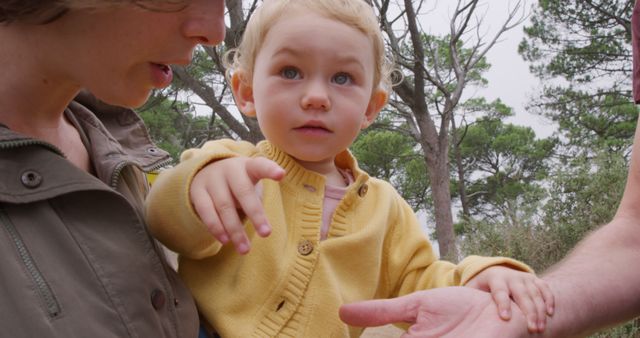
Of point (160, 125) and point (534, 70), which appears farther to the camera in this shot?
point (534, 70)

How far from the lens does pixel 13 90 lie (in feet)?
3.81

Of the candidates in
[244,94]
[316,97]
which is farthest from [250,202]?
[244,94]

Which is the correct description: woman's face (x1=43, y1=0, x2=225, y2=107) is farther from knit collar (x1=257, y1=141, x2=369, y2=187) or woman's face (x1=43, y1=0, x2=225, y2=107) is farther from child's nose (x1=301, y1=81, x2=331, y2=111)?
knit collar (x1=257, y1=141, x2=369, y2=187)

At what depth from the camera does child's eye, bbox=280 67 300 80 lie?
1.54m

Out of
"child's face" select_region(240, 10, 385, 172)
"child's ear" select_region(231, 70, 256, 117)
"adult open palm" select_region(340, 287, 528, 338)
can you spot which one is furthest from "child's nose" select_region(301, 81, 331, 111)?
"adult open palm" select_region(340, 287, 528, 338)

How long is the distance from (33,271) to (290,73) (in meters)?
0.82

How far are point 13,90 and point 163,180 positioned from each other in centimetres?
34

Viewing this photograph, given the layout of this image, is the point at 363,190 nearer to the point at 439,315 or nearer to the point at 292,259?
the point at 292,259

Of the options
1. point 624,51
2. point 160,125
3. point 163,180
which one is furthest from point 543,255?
point 160,125

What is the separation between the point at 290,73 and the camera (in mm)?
1551

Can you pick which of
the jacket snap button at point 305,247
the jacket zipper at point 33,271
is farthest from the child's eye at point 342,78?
the jacket zipper at point 33,271

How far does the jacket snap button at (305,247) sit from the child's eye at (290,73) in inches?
16.9

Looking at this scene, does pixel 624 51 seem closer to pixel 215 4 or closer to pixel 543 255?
pixel 543 255

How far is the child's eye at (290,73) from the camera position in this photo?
5.06ft
